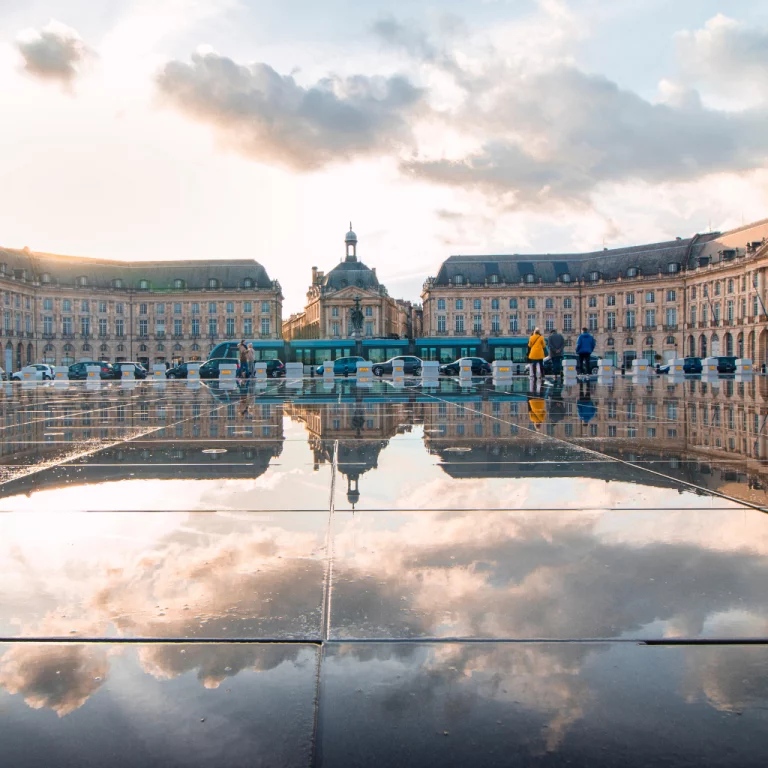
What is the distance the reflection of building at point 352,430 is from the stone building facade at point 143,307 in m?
87.8

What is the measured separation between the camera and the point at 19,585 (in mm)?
2799

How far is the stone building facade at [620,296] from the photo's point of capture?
81375 millimetres

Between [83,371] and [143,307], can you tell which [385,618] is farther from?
[143,307]

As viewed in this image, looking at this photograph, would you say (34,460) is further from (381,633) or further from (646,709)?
(646,709)

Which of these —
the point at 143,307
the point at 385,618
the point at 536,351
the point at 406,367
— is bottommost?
the point at 385,618

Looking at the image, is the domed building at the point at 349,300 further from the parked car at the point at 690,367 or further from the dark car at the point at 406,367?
the parked car at the point at 690,367

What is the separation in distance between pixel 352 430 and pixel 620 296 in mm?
91385

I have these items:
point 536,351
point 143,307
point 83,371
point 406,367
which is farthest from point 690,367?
point 143,307

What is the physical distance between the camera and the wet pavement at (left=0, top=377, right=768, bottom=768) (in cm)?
173

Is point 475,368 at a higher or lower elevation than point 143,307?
lower

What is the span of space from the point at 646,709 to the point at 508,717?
0.35 m

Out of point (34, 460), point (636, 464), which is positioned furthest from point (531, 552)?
point (34, 460)

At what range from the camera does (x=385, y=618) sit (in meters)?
2.38

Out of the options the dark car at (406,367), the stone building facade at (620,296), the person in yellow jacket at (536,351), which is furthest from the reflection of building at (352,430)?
A: the stone building facade at (620,296)
